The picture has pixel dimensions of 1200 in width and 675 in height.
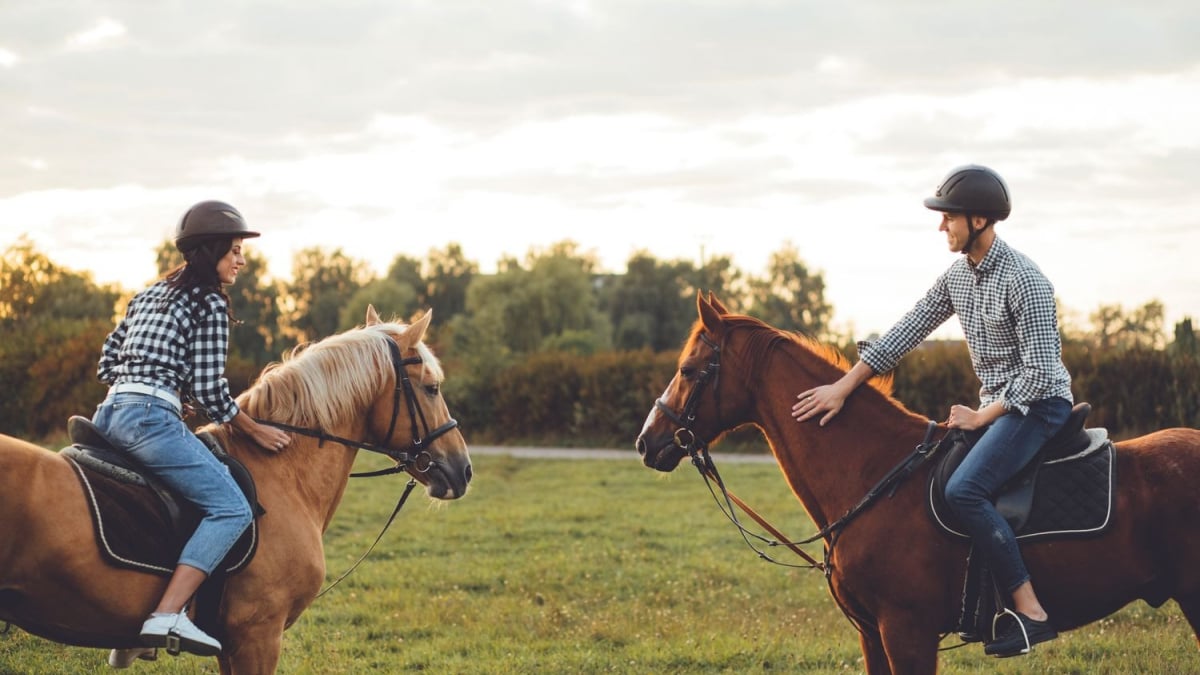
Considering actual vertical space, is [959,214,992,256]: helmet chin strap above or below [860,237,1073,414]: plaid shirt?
above

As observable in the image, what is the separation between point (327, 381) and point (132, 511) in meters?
1.23

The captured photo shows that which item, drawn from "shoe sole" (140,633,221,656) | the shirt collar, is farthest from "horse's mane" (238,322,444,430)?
the shirt collar

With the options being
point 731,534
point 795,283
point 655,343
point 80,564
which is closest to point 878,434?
point 80,564

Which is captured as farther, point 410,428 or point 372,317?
point 372,317

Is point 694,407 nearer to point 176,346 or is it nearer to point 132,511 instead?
point 176,346

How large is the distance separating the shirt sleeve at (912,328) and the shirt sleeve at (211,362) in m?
3.43

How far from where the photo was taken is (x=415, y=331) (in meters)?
5.55

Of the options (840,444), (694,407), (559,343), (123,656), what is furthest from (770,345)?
(559,343)

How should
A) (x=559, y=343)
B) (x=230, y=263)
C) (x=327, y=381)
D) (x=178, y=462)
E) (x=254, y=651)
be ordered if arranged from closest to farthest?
(x=178, y=462) → (x=254, y=651) → (x=230, y=263) → (x=327, y=381) → (x=559, y=343)

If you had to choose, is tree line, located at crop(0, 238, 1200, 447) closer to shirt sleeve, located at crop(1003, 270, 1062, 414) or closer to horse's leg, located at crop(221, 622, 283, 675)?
horse's leg, located at crop(221, 622, 283, 675)

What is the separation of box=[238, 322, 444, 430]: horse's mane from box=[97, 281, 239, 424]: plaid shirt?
1.12ft

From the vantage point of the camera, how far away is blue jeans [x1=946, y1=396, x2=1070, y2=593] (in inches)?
192

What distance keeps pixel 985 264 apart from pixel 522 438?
85.3ft

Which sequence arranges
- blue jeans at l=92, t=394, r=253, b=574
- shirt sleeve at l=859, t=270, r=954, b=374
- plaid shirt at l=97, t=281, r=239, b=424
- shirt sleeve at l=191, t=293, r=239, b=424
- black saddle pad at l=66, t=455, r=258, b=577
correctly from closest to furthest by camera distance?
black saddle pad at l=66, t=455, r=258, b=577 → blue jeans at l=92, t=394, r=253, b=574 → plaid shirt at l=97, t=281, r=239, b=424 → shirt sleeve at l=191, t=293, r=239, b=424 → shirt sleeve at l=859, t=270, r=954, b=374
